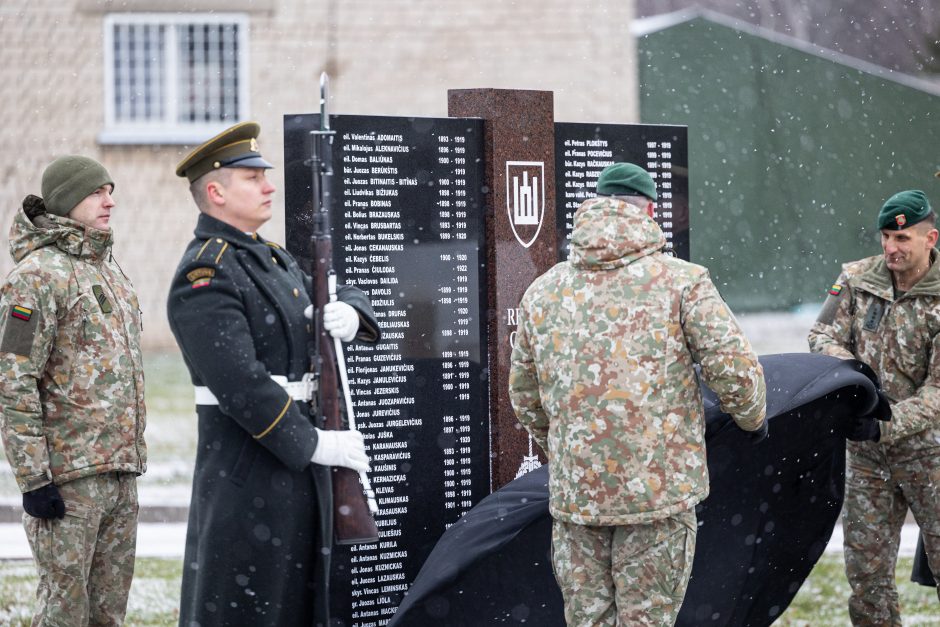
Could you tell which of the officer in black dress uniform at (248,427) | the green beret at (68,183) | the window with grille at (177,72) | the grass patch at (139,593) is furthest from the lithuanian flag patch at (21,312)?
the window with grille at (177,72)

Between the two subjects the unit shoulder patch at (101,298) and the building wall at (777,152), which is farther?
the building wall at (777,152)

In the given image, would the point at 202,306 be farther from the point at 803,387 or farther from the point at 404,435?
the point at 803,387

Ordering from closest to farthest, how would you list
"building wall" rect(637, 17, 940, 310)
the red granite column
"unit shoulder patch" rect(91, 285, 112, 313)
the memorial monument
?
"unit shoulder patch" rect(91, 285, 112, 313) → the memorial monument → the red granite column → "building wall" rect(637, 17, 940, 310)

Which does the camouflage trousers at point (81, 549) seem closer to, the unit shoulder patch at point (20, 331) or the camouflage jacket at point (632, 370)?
the unit shoulder patch at point (20, 331)

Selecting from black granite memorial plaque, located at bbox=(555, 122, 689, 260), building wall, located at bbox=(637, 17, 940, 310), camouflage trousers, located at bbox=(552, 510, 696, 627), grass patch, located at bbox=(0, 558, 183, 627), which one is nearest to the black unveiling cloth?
camouflage trousers, located at bbox=(552, 510, 696, 627)

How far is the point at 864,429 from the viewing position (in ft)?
16.9

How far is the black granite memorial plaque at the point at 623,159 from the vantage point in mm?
5746

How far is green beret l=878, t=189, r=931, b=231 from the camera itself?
5387mm

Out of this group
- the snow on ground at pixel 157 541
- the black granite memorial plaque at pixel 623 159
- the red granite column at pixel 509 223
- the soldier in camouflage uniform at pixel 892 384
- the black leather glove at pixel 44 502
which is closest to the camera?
the black leather glove at pixel 44 502

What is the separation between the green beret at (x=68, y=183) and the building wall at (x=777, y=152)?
11861mm

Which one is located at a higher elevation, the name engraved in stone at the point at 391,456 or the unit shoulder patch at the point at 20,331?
the unit shoulder patch at the point at 20,331

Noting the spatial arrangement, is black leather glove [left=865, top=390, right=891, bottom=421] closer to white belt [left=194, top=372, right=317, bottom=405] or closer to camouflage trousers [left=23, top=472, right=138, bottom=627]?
white belt [left=194, top=372, right=317, bottom=405]

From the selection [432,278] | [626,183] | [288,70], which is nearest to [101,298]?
[432,278]

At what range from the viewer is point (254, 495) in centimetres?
398
